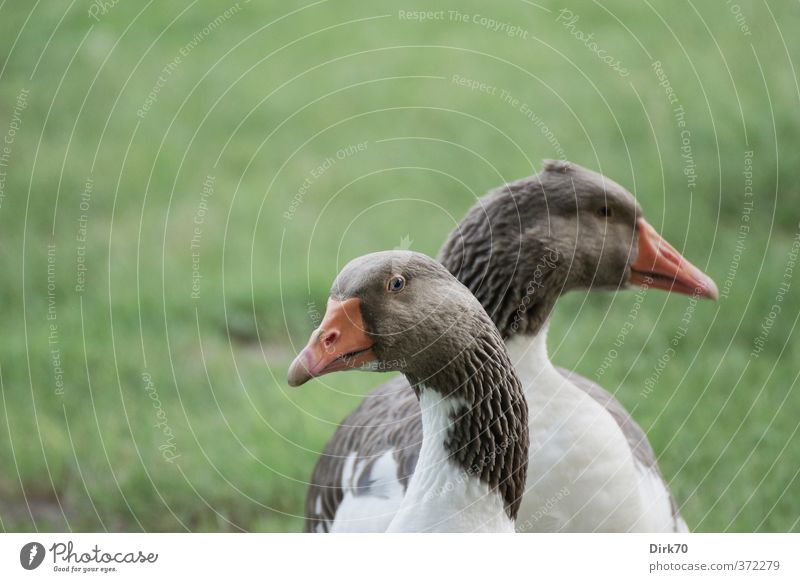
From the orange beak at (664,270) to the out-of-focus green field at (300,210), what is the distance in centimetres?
70

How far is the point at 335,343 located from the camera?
1.60m

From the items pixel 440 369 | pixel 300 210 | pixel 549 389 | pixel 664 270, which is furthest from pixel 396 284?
pixel 300 210

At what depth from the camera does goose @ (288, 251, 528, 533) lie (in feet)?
5.31

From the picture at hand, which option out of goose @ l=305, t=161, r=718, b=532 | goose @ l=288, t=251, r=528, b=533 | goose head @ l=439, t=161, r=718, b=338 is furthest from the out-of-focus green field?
goose @ l=288, t=251, r=528, b=533

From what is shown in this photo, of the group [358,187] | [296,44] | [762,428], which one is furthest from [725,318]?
[296,44]

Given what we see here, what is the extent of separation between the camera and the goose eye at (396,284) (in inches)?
63.9

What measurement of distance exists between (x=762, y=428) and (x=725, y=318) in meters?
0.47
